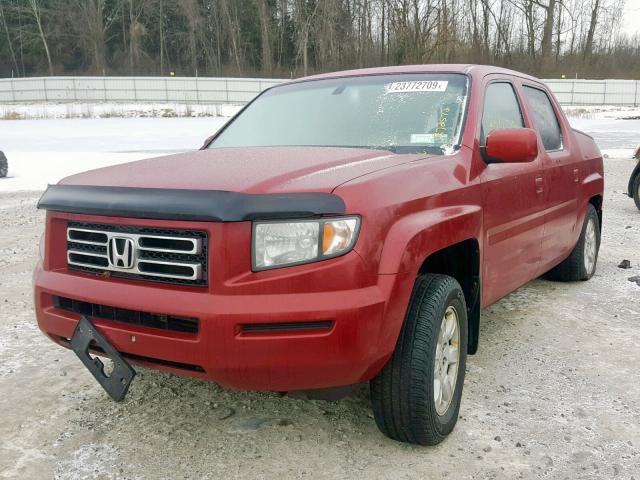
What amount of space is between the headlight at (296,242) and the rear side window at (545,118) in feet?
8.21

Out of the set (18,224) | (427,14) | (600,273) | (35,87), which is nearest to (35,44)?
(35,87)

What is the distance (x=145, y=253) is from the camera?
237 centimetres

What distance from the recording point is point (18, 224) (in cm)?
788

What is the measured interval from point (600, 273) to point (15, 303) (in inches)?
197

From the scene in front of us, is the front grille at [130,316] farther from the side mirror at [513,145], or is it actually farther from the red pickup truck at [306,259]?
the side mirror at [513,145]

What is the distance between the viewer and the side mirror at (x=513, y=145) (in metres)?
3.05

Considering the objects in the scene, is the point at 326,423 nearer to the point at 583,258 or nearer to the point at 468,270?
the point at 468,270

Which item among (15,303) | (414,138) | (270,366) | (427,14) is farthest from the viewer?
(427,14)

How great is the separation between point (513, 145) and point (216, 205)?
1.61 meters

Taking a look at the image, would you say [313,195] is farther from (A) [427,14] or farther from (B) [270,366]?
(A) [427,14]

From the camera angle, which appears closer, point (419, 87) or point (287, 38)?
point (419, 87)

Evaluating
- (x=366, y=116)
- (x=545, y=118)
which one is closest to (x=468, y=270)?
(x=366, y=116)

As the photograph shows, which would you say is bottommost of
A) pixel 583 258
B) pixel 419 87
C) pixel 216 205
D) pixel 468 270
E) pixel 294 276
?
pixel 583 258

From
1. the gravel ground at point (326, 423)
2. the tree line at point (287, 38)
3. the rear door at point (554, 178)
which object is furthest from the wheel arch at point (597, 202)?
the tree line at point (287, 38)
